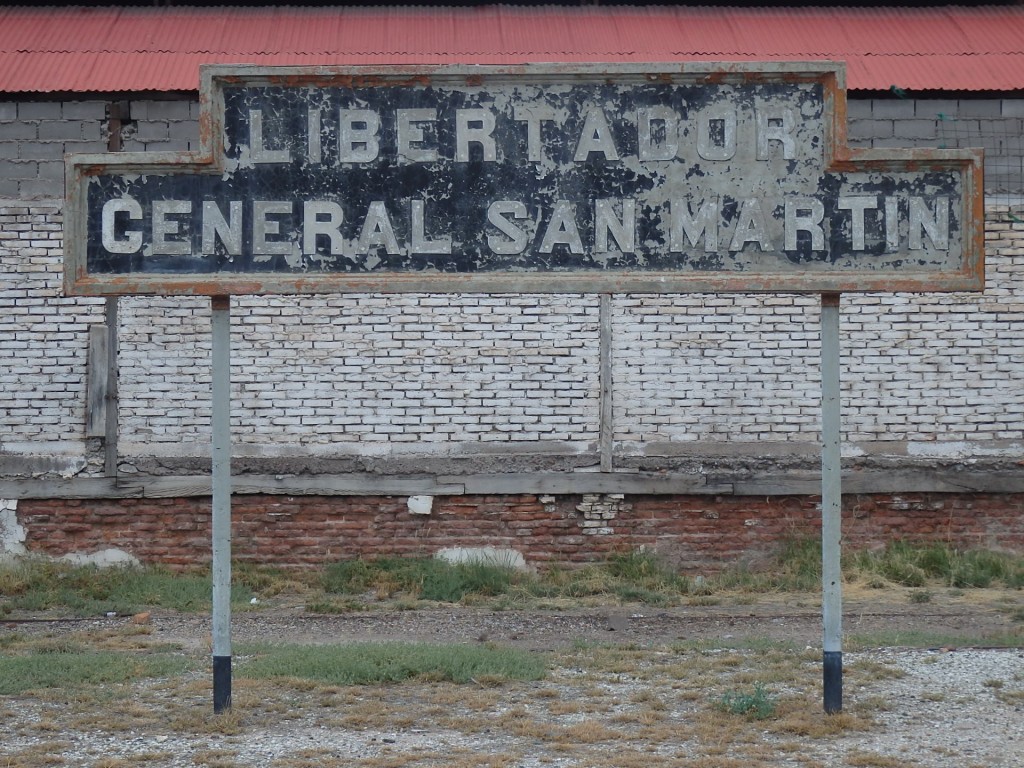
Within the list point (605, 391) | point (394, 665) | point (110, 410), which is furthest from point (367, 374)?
point (394, 665)

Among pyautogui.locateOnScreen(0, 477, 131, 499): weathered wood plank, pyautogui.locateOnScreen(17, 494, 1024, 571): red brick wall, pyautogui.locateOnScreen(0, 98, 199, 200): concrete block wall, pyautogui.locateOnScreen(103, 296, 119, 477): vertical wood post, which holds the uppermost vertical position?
pyautogui.locateOnScreen(0, 98, 199, 200): concrete block wall

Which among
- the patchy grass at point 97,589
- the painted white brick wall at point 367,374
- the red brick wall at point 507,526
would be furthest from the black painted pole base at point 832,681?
the patchy grass at point 97,589

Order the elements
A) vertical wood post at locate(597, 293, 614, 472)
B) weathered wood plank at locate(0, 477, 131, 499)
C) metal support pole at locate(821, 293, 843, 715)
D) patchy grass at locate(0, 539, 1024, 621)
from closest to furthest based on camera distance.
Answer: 1. metal support pole at locate(821, 293, 843, 715)
2. patchy grass at locate(0, 539, 1024, 621)
3. weathered wood plank at locate(0, 477, 131, 499)
4. vertical wood post at locate(597, 293, 614, 472)

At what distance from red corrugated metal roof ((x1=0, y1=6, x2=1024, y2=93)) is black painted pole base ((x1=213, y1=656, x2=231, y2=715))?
5633 mm

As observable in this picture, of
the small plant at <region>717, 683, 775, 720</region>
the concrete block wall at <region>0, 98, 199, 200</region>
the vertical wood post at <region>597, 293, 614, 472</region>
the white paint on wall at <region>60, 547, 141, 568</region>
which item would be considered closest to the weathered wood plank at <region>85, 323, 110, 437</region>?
the white paint on wall at <region>60, 547, 141, 568</region>

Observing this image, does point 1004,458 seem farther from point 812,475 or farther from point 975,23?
point 975,23

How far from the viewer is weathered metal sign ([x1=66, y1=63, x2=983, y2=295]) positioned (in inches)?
232

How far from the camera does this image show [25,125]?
9.98m

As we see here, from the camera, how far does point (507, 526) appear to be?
10.1 m

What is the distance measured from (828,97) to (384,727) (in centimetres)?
380

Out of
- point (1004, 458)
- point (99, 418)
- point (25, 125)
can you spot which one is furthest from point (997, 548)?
point (25, 125)

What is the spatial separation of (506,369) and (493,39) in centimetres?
300

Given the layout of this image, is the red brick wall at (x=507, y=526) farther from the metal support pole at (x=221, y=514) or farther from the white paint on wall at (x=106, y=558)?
the metal support pole at (x=221, y=514)

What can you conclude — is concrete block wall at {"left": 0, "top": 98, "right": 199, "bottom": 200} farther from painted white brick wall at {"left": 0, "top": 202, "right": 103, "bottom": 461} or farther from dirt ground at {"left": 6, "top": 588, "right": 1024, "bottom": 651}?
dirt ground at {"left": 6, "top": 588, "right": 1024, "bottom": 651}
